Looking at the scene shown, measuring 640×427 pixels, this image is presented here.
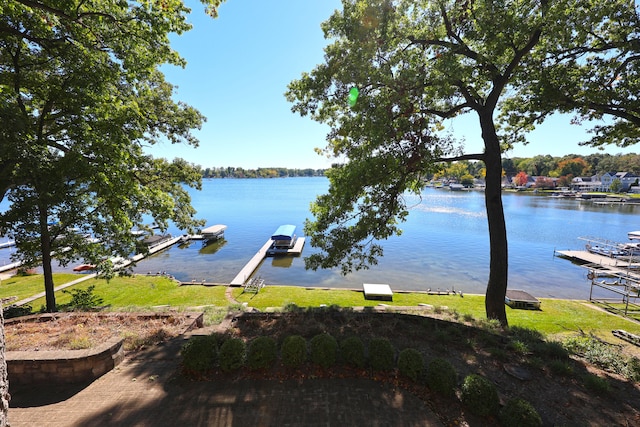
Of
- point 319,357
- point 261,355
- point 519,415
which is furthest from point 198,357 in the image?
point 519,415

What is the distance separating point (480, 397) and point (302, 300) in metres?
12.2

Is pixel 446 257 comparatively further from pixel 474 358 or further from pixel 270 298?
pixel 474 358

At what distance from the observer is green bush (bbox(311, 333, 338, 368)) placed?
6.23 m

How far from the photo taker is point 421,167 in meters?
9.18

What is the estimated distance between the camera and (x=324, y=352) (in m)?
6.28

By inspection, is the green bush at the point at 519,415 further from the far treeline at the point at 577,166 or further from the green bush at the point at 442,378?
the far treeline at the point at 577,166

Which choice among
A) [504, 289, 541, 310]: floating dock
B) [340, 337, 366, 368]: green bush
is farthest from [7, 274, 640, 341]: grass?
[340, 337, 366, 368]: green bush

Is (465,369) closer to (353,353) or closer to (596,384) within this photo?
(596,384)

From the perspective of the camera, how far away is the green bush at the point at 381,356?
616cm

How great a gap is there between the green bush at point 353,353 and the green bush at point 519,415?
2660 mm

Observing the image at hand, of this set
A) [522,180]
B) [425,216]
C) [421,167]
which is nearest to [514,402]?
[421,167]

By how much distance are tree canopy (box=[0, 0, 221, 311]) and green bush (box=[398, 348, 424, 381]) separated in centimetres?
998

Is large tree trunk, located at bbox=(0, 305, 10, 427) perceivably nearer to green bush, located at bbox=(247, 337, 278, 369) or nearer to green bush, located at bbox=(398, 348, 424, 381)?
green bush, located at bbox=(247, 337, 278, 369)

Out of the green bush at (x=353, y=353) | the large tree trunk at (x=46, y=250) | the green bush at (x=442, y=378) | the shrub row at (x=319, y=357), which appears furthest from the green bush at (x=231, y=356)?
the large tree trunk at (x=46, y=250)
